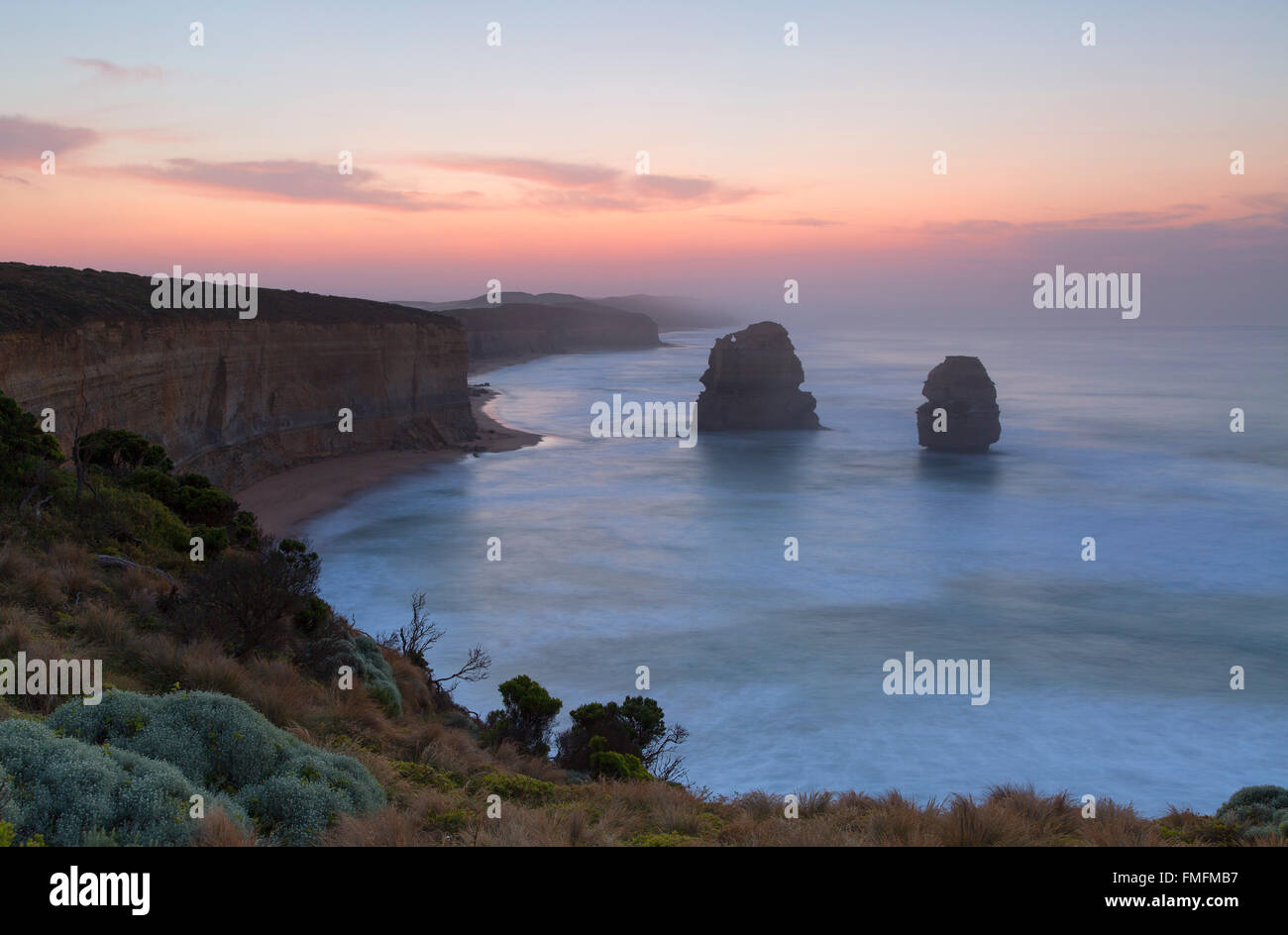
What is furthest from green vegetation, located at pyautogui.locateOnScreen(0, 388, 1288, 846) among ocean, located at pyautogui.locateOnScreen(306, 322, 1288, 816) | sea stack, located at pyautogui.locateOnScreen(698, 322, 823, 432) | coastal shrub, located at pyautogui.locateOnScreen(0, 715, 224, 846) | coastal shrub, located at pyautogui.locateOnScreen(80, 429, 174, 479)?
sea stack, located at pyautogui.locateOnScreen(698, 322, 823, 432)

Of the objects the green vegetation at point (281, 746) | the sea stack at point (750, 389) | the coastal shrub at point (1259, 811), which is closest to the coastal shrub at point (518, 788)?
the green vegetation at point (281, 746)

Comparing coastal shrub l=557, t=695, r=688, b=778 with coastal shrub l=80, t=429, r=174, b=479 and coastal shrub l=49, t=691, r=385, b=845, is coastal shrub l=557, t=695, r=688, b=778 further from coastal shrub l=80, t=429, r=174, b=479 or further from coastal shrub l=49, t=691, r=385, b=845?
coastal shrub l=80, t=429, r=174, b=479

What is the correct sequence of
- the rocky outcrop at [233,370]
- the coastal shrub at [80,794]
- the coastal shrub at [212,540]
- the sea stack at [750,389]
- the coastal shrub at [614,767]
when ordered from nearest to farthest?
the coastal shrub at [80,794] → the coastal shrub at [614,767] → the coastal shrub at [212,540] → the rocky outcrop at [233,370] → the sea stack at [750,389]

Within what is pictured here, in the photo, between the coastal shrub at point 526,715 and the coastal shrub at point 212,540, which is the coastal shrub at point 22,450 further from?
the coastal shrub at point 526,715

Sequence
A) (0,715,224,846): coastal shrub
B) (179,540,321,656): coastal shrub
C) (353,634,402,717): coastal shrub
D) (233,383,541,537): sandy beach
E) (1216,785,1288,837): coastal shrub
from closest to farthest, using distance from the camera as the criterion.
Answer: (0,715,224,846): coastal shrub → (1216,785,1288,837): coastal shrub → (179,540,321,656): coastal shrub → (353,634,402,717): coastal shrub → (233,383,541,537): sandy beach

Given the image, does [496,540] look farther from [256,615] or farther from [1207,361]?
[1207,361]
